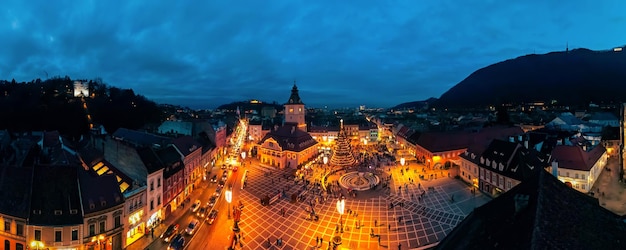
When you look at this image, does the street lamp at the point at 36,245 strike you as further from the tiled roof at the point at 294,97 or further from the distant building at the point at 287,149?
the tiled roof at the point at 294,97

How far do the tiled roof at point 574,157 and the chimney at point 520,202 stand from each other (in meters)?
37.3

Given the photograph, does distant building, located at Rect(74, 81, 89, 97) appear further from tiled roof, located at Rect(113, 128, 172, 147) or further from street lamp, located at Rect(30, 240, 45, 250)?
street lamp, located at Rect(30, 240, 45, 250)

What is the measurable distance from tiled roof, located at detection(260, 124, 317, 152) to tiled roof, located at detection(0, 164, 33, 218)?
36.8 m

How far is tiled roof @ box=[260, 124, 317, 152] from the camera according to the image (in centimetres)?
5644

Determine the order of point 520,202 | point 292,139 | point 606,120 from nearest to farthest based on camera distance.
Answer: point 520,202, point 292,139, point 606,120

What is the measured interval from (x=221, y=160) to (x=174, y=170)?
29018mm

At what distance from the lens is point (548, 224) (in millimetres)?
8469

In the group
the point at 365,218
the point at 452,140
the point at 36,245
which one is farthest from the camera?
the point at 452,140

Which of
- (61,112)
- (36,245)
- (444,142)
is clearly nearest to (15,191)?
(36,245)

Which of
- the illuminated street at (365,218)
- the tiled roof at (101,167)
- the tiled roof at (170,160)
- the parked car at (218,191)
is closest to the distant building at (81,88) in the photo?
the tiled roof at (101,167)

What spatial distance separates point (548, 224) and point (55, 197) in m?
29.8

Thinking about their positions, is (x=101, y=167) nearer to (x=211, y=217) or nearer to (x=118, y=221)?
(x=118, y=221)

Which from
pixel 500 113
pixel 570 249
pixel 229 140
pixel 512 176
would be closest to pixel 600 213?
pixel 570 249

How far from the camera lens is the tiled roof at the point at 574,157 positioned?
121 ft
